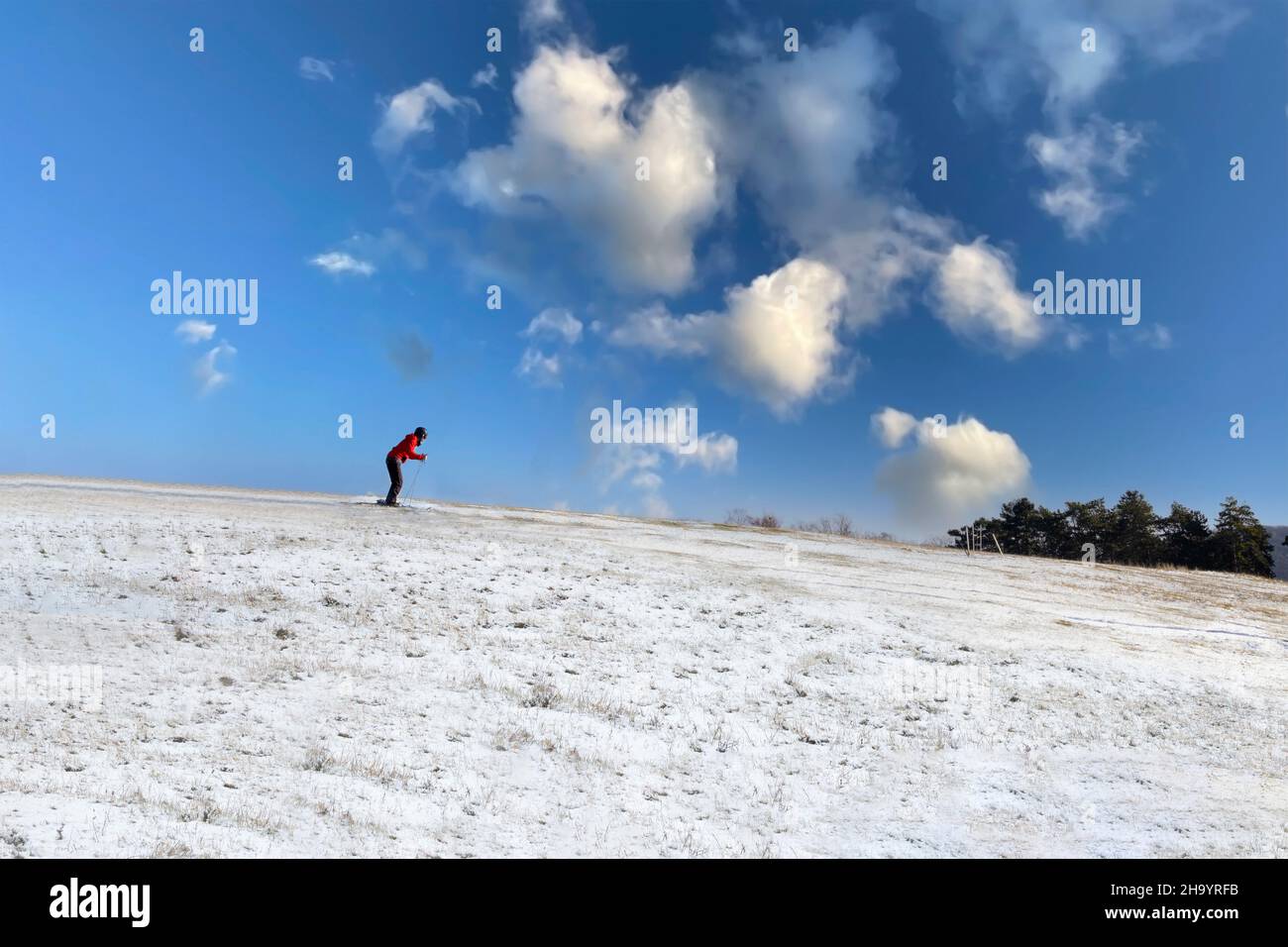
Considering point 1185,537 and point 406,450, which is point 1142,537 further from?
point 406,450

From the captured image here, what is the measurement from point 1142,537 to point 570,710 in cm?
7115

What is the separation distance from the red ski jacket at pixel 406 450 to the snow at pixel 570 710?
575cm

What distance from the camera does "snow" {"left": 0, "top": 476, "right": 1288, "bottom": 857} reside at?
23.2ft

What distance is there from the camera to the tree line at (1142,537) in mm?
57750

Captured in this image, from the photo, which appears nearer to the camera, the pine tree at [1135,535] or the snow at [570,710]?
the snow at [570,710]

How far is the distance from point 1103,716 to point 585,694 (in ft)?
30.4

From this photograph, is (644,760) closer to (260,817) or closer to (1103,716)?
(260,817)

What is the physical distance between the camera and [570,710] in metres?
10.1

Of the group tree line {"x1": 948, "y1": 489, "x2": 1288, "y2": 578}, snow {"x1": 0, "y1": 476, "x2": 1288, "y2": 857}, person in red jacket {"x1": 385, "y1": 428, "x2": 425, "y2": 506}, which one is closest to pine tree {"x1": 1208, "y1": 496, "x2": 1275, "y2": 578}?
tree line {"x1": 948, "y1": 489, "x2": 1288, "y2": 578}

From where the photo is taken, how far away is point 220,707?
28.8 ft

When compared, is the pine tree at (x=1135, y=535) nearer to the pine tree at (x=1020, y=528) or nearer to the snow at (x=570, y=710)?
the pine tree at (x=1020, y=528)

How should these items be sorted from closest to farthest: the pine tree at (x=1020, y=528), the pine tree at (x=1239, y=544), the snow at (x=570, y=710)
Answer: the snow at (x=570, y=710)
the pine tree at (x=1239, y=544)
the pine tree at (x=1020, y=528)

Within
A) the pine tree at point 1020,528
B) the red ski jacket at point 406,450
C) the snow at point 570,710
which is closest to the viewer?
the snow at point 570,710

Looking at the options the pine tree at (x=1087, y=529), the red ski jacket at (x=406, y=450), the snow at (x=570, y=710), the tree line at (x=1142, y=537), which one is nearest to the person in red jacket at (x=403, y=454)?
the red ski jacket at (x=406, y=450)
